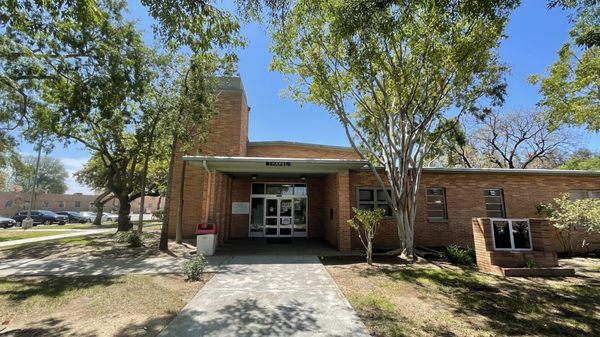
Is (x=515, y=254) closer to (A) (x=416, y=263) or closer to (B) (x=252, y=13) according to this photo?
(A) (x=416, y=263)

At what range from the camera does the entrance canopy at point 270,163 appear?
431 inches

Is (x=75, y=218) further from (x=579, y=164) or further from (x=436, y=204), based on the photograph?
(x=579, y=164)

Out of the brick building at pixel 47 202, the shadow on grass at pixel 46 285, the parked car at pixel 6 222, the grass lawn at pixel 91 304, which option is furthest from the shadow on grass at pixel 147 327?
the brick building at pixel 47 202

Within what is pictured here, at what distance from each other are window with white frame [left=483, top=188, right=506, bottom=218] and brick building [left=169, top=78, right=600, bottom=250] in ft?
0.13

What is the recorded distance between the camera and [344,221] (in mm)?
11742

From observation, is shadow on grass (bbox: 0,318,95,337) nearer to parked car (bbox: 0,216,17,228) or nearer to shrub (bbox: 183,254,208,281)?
shrub (bbox: 183,254,208,281)

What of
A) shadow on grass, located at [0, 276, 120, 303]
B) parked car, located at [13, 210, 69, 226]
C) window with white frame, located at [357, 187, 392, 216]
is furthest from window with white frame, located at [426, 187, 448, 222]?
parked car, located at [13, 210, 69, 226]

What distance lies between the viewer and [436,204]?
13141mm

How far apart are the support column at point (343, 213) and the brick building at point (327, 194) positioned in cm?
4

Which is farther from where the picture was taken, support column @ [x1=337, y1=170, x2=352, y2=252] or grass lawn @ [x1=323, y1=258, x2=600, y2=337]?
support column @ [x1=337, y1=170, x2=352, y2=252]

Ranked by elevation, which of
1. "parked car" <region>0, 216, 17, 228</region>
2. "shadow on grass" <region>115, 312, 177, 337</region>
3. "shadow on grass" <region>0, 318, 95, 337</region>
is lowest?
"shadow on grass" <region>0, 318, 95, 337</region>

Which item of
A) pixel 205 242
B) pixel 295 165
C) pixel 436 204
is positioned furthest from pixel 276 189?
pixel 436 204

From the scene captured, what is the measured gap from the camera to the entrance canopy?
10945mm

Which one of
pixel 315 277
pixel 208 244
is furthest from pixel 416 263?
pixel 208 244
